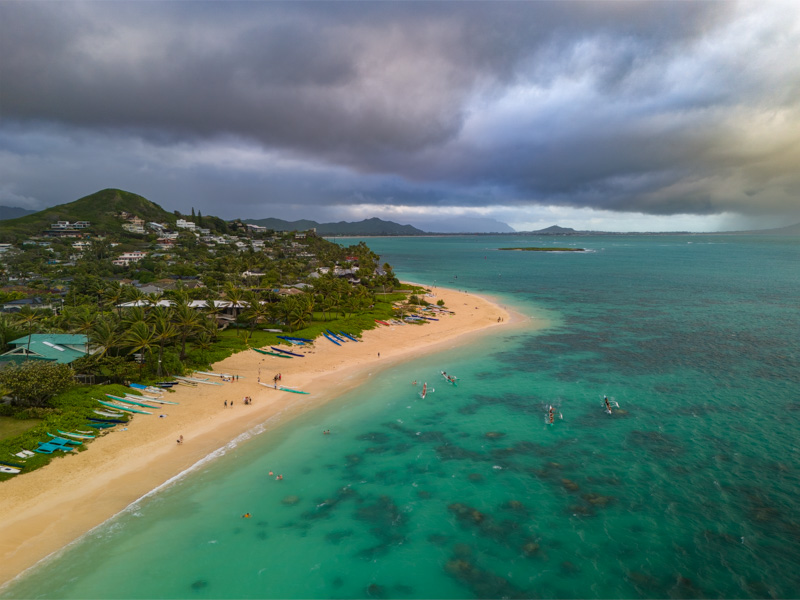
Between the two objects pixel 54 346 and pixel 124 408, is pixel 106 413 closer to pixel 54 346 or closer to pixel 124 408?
pixel 124 408

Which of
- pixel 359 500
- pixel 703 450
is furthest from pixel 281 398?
pixel 703 450

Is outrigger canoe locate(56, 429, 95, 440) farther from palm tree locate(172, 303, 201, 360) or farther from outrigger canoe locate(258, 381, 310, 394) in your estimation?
outrigger canoe locate(258, 381, 310, 394)

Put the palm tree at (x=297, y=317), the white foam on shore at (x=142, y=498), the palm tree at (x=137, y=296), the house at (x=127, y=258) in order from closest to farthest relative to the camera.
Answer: the white foam on shore at (x=142, y=498)
the palm tree at (x=137, y=296)
the palm tree at (x=297, y=317)
the house at (x=127, y=258)

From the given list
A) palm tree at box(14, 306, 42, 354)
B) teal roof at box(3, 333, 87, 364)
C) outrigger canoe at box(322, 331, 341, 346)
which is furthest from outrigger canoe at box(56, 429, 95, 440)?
outrigger canoe at box(322, 331, 341, 346)

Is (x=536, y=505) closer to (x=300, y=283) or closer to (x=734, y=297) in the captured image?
(x=300, y=283)

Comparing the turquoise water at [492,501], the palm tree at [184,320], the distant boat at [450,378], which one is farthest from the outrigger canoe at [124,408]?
the distant boat at [450,378]

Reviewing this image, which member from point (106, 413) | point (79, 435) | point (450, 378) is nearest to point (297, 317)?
point (450, 378)

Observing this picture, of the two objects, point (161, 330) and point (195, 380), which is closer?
point (161, 330)

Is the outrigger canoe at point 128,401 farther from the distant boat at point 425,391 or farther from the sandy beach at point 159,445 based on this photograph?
the distant boat at point 425,391
